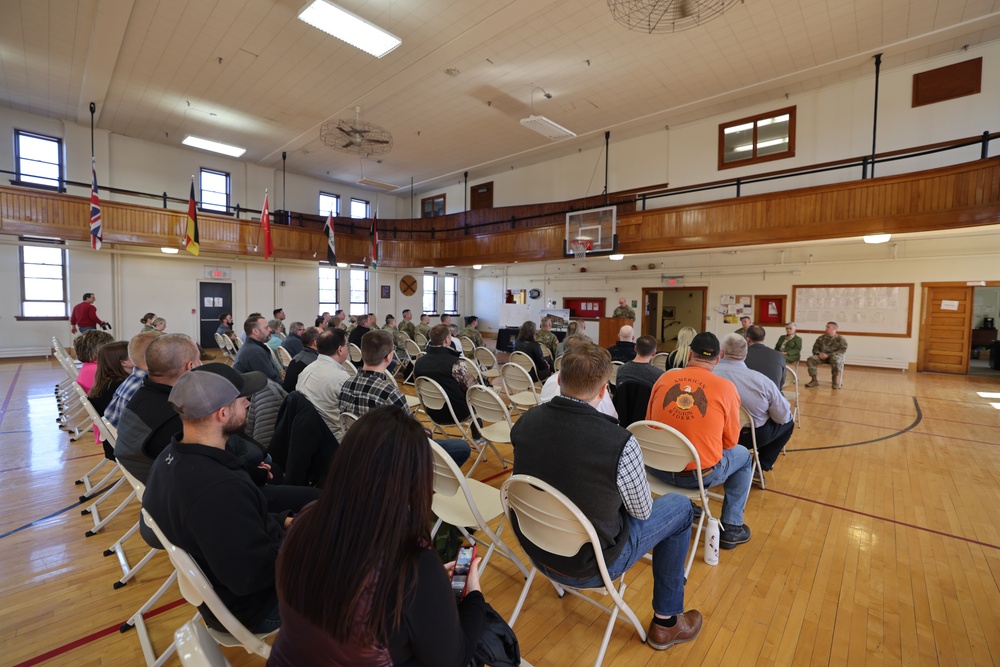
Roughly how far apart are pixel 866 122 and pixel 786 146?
141cm

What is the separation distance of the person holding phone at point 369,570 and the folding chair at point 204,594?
381 millimetres

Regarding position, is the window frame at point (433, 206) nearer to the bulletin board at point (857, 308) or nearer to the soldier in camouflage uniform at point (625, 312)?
the soldier in camouflage uniform at point (625, 312)

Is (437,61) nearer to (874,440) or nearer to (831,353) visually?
(874,440)

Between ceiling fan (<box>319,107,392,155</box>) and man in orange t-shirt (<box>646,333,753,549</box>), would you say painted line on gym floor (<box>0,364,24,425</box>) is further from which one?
man in orange t-shirt (<box>646,333,753,549</box>)

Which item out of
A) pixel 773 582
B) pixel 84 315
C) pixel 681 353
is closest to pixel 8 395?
pixel 84 315

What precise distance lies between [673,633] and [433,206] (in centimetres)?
1739

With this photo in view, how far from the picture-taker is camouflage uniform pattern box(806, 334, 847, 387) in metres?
8.38

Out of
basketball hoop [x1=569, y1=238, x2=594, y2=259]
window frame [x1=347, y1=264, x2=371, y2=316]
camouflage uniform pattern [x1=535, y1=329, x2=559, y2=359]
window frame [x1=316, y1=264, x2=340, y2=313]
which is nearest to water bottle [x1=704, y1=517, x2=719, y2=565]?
camouflage uniform pattern [x1=535, y1=329, x2=559, y2=359]

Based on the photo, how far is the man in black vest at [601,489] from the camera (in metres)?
1.67

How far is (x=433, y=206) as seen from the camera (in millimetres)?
17703

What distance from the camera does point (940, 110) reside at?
27.2 ft

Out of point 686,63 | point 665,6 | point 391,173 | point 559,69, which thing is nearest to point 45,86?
point 391,173

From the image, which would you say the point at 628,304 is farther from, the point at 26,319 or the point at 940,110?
the point at 26,319

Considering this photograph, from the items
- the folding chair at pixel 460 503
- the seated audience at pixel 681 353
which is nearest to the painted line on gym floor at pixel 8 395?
the folding chair at pixel 460 503
